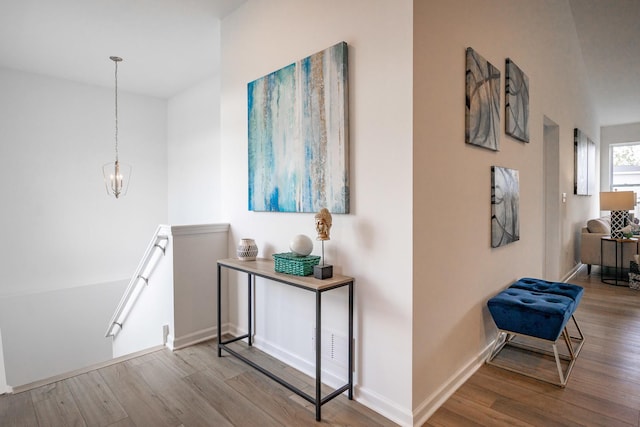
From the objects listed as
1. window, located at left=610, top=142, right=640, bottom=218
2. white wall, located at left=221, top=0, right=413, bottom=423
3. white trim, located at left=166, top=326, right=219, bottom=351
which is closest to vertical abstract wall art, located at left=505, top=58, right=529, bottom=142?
white wall, located at left=221, top=0, right=413, bottom=423

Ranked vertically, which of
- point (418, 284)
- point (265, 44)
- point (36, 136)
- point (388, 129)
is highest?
Result: point (265, 44)

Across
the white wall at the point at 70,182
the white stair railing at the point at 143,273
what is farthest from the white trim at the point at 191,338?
the white wall at the point at 70,182

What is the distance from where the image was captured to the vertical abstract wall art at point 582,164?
513cm

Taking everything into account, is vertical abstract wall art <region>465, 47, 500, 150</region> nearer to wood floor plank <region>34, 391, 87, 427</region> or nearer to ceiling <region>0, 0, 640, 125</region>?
ceiling <region>0, 0, 640, 125</region>

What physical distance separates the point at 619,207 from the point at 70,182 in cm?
812

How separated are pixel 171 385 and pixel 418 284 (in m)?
1.75

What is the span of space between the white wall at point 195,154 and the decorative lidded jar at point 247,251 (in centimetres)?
237

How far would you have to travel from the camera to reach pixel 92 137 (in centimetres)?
527

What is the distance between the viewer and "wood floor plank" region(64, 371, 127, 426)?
1946 mm

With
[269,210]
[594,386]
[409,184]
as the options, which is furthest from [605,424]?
[269,210]

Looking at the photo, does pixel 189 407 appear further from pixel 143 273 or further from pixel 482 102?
pixel 482 102

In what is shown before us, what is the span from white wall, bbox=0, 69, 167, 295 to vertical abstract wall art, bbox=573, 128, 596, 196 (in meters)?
6.59

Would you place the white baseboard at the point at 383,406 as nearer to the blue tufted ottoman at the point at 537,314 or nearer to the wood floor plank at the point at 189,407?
the wood floor plank at the point at 189,407

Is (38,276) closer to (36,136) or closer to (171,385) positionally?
(36,136)
